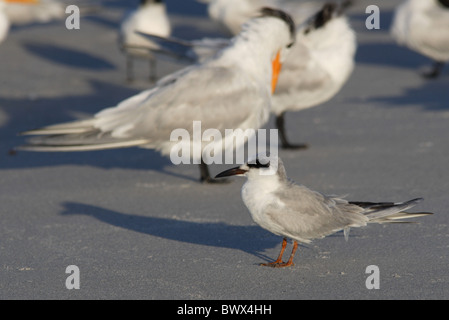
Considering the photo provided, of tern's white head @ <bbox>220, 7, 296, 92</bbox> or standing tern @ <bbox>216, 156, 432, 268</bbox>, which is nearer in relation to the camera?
standing tern @ <bbox>216, 156, 432, 268</bbox>

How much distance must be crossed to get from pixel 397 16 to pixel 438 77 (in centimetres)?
85

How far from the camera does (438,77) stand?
817cm

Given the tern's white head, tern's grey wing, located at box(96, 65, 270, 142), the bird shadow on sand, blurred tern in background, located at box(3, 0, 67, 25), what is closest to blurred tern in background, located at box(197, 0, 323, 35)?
blurred tern in background, located at box(3, 0, 67, 25)

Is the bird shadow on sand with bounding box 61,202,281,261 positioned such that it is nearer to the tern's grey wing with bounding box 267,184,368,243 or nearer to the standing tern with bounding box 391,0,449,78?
the tern's grey wing with bounding box 267,184,368,243

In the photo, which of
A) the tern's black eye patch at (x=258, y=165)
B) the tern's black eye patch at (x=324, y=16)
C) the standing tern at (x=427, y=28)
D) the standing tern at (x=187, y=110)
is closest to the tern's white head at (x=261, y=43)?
the standing tern at (x=187, y=110)

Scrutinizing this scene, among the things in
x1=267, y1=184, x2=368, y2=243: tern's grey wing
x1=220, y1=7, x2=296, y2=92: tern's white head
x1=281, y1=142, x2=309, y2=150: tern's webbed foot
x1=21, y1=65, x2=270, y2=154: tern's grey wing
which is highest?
x1=220, y1=7, x2=296, y2=92: tern's white head

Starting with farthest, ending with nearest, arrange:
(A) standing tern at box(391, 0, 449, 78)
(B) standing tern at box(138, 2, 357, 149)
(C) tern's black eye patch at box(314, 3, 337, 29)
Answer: (A) standing tern at box(391, 0, 449, 78) → (C) tern's black eye patch at box(314, 3, 337, 29) → (B) standing tern at box(138, 2, 357, 149)

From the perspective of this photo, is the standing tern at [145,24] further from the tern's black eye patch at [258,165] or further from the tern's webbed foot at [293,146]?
the tern's black eye patch at [258,165]

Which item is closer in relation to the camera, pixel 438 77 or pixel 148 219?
pixel 148 219

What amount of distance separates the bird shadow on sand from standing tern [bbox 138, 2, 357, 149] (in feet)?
6.32

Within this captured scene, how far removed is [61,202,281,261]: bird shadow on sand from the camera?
3.75 meters

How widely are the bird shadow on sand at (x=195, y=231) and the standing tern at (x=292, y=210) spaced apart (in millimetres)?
272
